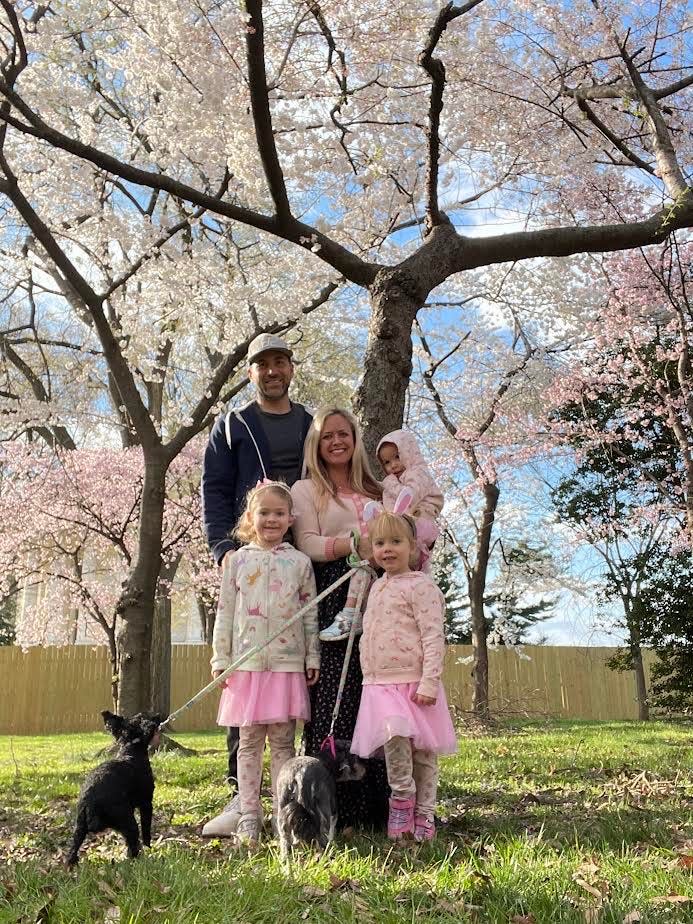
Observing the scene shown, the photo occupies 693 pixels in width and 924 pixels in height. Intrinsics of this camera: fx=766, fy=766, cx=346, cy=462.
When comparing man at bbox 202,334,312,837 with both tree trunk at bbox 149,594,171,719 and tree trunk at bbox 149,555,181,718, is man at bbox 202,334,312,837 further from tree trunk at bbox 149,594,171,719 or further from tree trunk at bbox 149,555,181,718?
tree trunk at bbox 149,594,171,719

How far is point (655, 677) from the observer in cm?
1628

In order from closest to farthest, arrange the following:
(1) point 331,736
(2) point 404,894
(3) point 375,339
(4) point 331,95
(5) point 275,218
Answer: (2) point 404,894, (1) point 331,736, (3) point 375,339, (5) point 275,218, (4) point 331,95

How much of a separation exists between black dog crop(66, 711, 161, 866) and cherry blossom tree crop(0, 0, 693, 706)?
2.26 meters

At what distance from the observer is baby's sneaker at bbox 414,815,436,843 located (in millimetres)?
3012

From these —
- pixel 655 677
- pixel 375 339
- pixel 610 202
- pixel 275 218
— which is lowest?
pixel 655 677

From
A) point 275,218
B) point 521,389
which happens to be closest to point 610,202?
point 521,389

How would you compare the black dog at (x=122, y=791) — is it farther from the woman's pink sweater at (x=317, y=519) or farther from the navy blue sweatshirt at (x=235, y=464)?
the navy blue sweatshirt at (x=235, y=464)

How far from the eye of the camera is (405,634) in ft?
10.5

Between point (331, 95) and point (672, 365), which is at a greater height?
point (331, 95)

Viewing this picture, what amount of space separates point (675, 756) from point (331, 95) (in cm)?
774

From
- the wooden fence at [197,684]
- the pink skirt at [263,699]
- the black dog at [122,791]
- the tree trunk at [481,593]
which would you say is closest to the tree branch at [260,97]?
the pink skirt at [263,699]

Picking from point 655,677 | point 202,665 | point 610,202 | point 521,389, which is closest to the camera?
point 610,202

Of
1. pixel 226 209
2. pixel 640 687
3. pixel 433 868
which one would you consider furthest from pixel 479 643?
pixel 433 868

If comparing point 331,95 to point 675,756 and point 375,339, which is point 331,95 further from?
point 675,756
